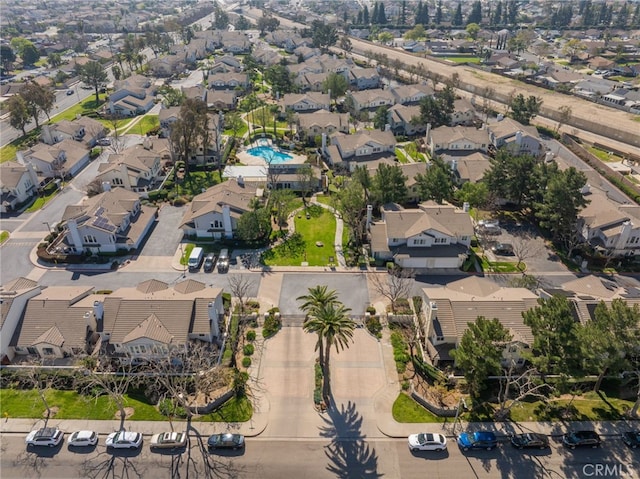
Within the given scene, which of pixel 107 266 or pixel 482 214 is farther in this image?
pixel 482 214

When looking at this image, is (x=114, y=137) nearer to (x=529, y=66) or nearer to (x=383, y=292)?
(x=383, y=292)

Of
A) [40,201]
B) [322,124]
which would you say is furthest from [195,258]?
[322,124]

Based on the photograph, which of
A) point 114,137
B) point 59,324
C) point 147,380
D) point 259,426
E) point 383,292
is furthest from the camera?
point 114,137

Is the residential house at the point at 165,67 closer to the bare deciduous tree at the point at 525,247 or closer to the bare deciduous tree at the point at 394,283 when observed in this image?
the bare deciduous tree at the point at 394,283

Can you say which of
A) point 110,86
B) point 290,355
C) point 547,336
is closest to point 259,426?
point 290,355

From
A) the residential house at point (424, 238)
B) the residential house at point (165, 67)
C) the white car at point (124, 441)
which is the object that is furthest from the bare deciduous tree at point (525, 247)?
the residential house at point (165, 67)

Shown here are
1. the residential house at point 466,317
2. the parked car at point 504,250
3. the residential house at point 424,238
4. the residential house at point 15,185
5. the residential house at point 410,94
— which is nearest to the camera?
the residential house at point 466,317

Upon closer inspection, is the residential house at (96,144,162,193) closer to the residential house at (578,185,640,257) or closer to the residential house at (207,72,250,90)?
the residential house at (207,72,250,90)

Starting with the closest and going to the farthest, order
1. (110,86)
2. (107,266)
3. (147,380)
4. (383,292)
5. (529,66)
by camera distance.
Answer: (147,380) → (383,292) → (107,266) → (110,86) → (529,66)
